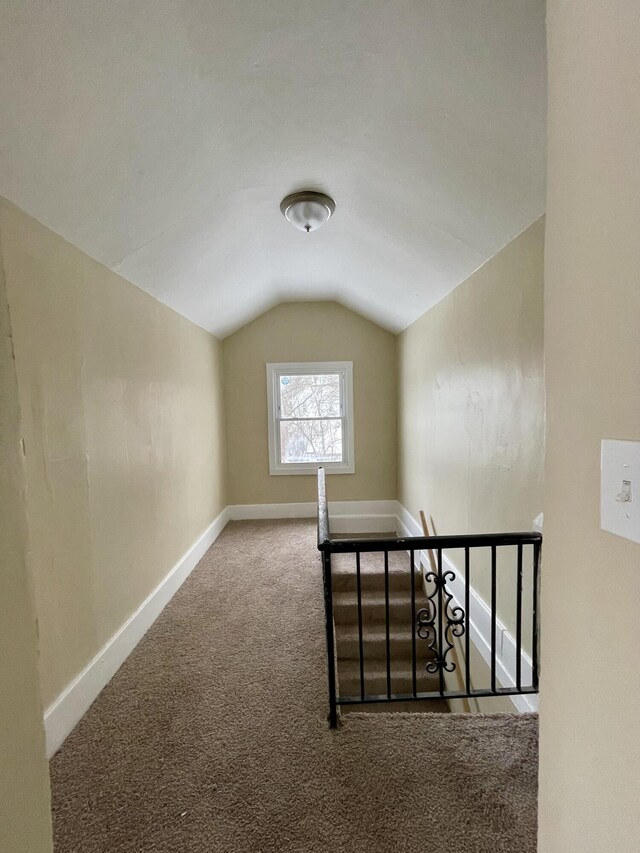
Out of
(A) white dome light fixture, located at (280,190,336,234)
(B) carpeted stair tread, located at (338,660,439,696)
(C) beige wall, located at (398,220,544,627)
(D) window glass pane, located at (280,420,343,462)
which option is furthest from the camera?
(D) window glass pane, located at (280,420,343,462)

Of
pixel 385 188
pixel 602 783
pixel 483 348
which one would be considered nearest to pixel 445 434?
pixel 483 348

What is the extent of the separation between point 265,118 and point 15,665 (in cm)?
188

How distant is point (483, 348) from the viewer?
7.37 feet

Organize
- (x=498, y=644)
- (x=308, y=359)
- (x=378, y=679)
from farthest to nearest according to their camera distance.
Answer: (x=308, y=359)
(x=378, y=679)
(x=498, y=644)

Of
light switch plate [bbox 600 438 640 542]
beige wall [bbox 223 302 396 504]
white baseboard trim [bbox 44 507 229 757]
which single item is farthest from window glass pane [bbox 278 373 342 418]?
light switch plate [bbox 600 438 640 542]

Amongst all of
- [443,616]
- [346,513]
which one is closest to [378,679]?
[443,616]

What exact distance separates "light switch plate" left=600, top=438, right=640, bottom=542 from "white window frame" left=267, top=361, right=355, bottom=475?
4.10m

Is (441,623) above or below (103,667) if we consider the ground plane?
above

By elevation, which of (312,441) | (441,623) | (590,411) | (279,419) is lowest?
(441,623)

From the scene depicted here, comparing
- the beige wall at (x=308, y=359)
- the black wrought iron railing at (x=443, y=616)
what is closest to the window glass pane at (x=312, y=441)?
the beige wall at (x=308, y=359)

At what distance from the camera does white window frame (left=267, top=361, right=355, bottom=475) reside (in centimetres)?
462

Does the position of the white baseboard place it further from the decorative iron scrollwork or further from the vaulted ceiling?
the vaulted ceiling

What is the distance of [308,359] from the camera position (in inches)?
182

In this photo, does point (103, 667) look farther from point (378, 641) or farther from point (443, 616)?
point (378, 641)
